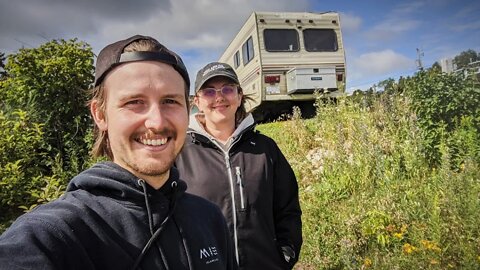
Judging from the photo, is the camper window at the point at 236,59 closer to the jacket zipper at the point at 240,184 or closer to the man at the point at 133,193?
the jacket zipper at the point at 240,184

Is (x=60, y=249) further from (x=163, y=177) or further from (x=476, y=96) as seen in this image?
(x=476, y=96)

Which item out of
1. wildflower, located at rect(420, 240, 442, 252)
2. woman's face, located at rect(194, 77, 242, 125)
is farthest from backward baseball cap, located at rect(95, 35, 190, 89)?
wildflower, located at rect(420, 240, 442, 252)

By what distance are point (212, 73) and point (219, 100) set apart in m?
0.21

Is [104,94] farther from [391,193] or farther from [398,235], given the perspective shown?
[391,193]

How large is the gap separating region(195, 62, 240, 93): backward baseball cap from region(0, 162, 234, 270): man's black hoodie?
1437 mm

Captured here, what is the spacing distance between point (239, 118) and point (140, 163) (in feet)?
Answer: 5.47

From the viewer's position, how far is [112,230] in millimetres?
1100

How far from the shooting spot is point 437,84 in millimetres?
5445

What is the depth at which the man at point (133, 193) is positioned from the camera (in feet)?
3.29

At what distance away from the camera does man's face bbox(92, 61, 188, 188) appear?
1.27 m

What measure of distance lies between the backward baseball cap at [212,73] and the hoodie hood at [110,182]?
1.61 m

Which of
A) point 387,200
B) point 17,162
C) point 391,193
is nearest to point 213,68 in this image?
point 17,162

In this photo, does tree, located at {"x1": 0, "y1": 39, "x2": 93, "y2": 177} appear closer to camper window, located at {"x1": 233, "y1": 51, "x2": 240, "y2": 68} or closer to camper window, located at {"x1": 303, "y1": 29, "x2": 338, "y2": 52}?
camper window, located at {"x1": 303, "y1": 29, "x2": 338, "y2": 52}

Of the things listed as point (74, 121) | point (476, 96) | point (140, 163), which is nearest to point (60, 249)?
point (140, 163)
